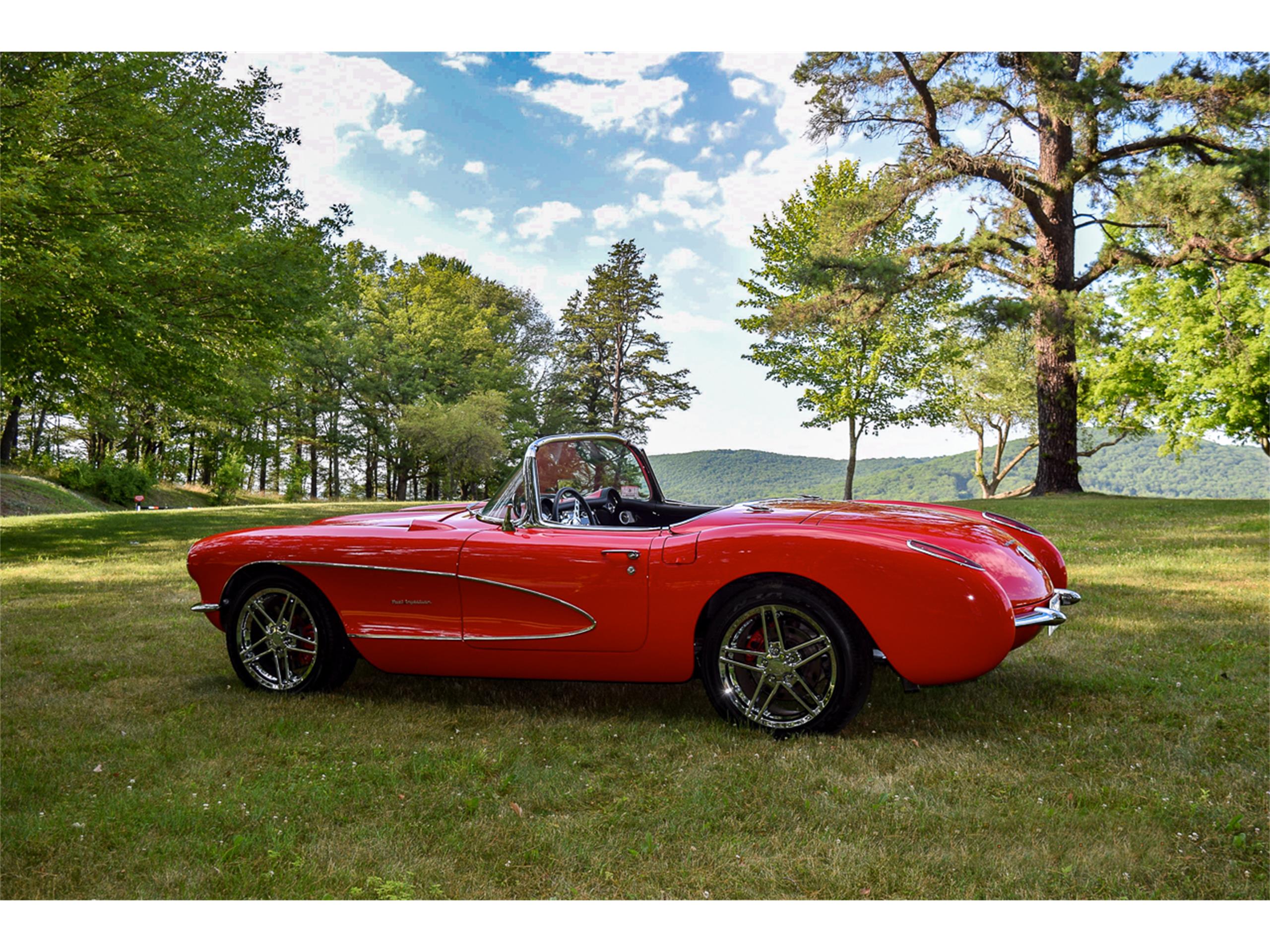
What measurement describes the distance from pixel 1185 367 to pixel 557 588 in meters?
29.9

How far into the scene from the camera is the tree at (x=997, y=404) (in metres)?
41.2

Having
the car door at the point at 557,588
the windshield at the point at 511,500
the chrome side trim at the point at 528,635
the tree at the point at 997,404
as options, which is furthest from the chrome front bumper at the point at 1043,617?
the tree at the point at 997,404

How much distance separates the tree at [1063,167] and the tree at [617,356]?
23650 millimetres

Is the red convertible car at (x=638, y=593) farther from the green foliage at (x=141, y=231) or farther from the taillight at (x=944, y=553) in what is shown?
the green foliage at (x=141, y=231)

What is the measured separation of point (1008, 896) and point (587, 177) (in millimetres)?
21951

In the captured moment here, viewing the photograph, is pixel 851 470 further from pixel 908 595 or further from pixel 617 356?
pixel 908 595

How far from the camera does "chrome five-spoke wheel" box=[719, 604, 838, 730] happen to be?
371 cm

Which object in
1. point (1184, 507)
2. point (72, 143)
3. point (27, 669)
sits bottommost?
point (27, 669)

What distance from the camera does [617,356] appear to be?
43969 millimetres

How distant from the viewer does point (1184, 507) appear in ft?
51.3

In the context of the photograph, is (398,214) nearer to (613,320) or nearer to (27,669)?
(27,669)

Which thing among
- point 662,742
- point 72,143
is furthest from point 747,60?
point 72,143

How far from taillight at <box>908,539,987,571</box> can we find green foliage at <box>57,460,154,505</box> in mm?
31057

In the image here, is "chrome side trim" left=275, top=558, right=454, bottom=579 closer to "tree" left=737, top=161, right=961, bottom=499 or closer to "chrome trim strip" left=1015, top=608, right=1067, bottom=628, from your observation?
"chrome trim strip" left=1015, top=608, right=1067, bottom=628
